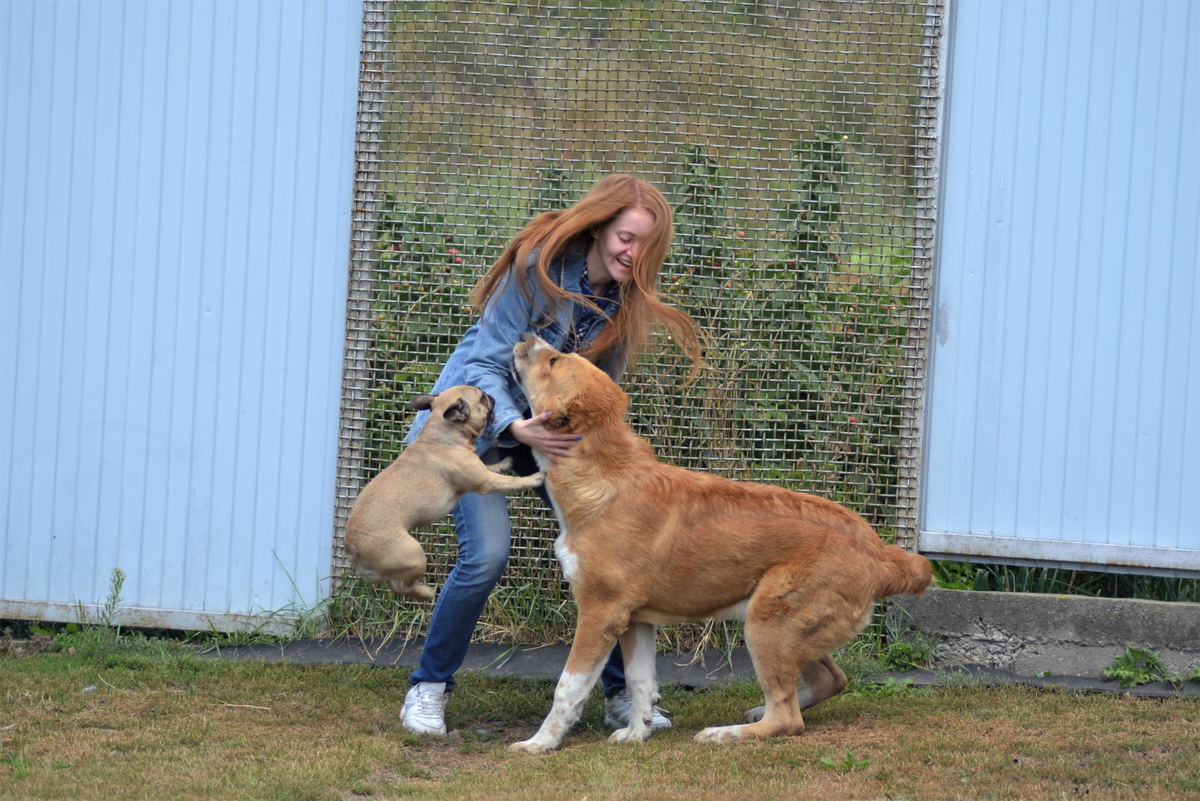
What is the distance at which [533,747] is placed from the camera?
3.92 metres

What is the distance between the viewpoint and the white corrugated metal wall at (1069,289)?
17.8 feet

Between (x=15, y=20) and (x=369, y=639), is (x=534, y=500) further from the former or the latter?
(x=15, y=20)

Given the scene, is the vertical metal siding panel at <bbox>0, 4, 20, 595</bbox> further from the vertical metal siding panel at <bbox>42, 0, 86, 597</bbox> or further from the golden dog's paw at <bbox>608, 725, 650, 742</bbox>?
the golden dog's paw at <bbox>608, 725, 650, 742</bbox>

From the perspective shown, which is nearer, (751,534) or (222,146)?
(751,534)

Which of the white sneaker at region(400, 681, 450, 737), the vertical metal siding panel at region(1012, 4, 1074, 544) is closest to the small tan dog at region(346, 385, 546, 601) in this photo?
the white sneaker at region(400, 681, 450, 737)

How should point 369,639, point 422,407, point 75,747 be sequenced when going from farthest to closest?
point 369,639 → point 422,407 → point 75,747

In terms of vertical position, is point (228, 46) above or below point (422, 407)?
above

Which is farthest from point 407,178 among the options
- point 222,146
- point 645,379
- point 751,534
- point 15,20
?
point 751,534

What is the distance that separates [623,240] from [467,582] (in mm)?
1633

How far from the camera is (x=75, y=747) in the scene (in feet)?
12.4

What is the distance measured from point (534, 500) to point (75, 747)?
2635 mm

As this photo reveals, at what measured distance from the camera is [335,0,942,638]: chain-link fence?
18.5ft

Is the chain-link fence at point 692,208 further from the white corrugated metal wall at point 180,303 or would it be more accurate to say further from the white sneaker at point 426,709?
the white sneaker at point 426,709

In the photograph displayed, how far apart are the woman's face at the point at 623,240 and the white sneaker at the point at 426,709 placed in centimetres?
199
